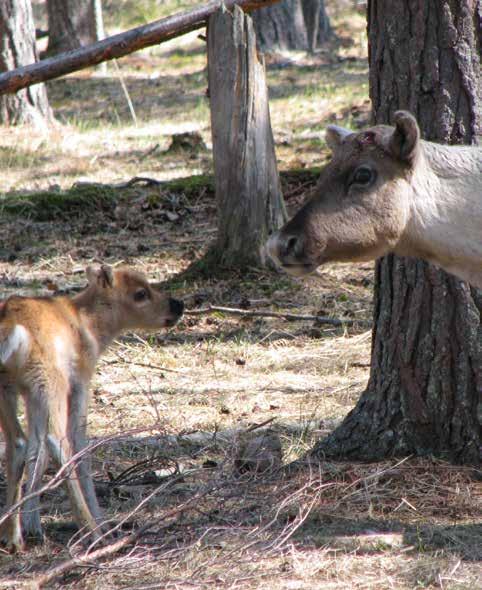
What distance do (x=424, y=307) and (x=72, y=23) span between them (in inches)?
622

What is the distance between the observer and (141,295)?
654 cm

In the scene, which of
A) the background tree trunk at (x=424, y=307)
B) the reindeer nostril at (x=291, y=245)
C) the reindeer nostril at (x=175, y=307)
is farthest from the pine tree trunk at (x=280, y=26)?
the reindeer nostril at (x=291, y=245)

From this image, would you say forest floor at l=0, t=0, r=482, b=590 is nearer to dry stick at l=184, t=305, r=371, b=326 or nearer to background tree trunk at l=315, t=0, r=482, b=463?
dry stick at l=184, t=305, r=371, b=326

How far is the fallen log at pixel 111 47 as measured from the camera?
8.82 metres

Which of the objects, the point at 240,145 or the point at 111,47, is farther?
the point at 240,145

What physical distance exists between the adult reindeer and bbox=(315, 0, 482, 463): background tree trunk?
0.54 metres

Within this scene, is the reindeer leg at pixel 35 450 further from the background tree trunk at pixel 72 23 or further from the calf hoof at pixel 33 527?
the background tree trunk at pixel 72 23

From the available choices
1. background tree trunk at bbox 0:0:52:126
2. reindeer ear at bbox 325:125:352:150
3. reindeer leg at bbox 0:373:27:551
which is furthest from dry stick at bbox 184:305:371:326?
background tree trunk at bbox 0:0:52:126

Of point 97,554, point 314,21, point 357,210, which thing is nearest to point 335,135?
point 357,210

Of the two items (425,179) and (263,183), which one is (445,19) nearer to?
(425,179)

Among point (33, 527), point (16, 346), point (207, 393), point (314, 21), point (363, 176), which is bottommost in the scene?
point (33, 527)

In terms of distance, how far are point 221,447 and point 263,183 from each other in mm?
3862

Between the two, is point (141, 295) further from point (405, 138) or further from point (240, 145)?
point (240, 145)

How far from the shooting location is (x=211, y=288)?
9648 millimetres
